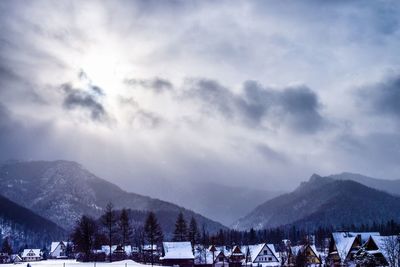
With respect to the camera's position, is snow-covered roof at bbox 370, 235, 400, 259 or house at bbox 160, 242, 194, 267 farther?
house at bbox 160, 242, 194, 267

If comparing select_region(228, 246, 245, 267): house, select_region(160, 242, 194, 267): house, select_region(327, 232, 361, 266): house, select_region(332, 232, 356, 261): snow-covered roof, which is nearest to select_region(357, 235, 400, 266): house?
select_region(327, 232, 361, 266): house

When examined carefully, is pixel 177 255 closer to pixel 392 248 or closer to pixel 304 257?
pixel 304 257

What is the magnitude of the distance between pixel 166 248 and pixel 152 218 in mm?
9156

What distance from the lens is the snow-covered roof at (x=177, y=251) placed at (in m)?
129

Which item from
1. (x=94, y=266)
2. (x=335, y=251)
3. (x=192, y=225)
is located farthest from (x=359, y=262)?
(x=192, y=225)

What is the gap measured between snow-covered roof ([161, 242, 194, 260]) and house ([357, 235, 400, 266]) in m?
45.8

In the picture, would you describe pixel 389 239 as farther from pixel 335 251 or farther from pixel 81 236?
pixel 81 236

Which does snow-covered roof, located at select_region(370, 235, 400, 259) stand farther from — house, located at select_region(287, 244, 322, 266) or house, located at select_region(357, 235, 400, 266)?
house, located at select_region(287, 244, 322, 266)

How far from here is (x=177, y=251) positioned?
131 metres

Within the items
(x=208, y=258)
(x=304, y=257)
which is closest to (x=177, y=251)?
(x=208, y=258)

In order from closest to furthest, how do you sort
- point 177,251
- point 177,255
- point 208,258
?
point 177,255 < point 177,251 < point 208,258

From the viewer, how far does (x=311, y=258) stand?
146 meters

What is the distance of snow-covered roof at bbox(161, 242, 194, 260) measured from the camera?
424ft

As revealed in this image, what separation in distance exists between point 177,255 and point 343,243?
137ft
